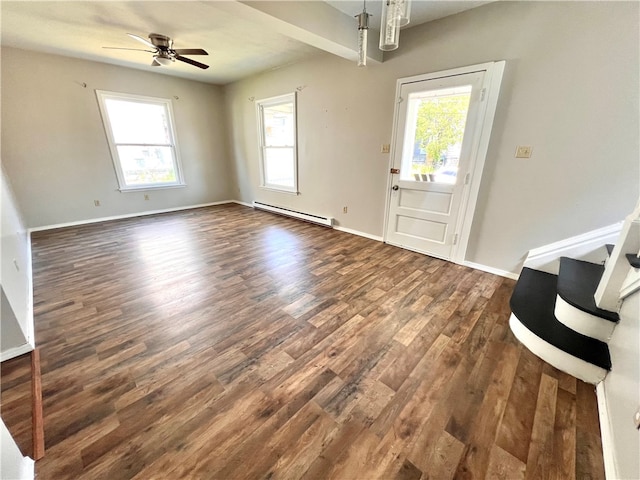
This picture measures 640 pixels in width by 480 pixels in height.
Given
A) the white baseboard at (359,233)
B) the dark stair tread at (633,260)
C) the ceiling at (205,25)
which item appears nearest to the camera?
the dark stair tread at (633,260)

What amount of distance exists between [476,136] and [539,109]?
52 cm

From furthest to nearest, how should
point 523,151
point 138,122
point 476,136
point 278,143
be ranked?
point 278,143 → point 138,122 → point 476,136 → point 523,151

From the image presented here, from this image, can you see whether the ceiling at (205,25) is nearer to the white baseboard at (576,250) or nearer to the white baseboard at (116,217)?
the white baseboard at (576,250)

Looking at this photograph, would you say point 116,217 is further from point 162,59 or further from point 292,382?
point 292,382

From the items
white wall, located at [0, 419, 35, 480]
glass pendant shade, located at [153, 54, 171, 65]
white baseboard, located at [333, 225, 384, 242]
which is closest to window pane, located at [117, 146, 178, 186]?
glass pendant shade, located at [153, 54, 171, 65]

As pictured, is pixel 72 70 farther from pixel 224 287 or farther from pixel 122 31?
pixel 224 287

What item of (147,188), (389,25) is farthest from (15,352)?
(147,188)

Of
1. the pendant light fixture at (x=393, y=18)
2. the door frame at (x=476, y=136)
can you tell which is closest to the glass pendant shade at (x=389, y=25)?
the pendant light fixture at (x=393, y=18)

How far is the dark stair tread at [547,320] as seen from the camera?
1544 millimetres

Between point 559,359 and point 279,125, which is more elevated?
point 279,125

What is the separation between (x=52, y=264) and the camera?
304cm

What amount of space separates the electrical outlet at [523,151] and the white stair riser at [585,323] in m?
1.46

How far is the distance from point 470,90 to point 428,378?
2857mm

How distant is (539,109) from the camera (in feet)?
7.71
